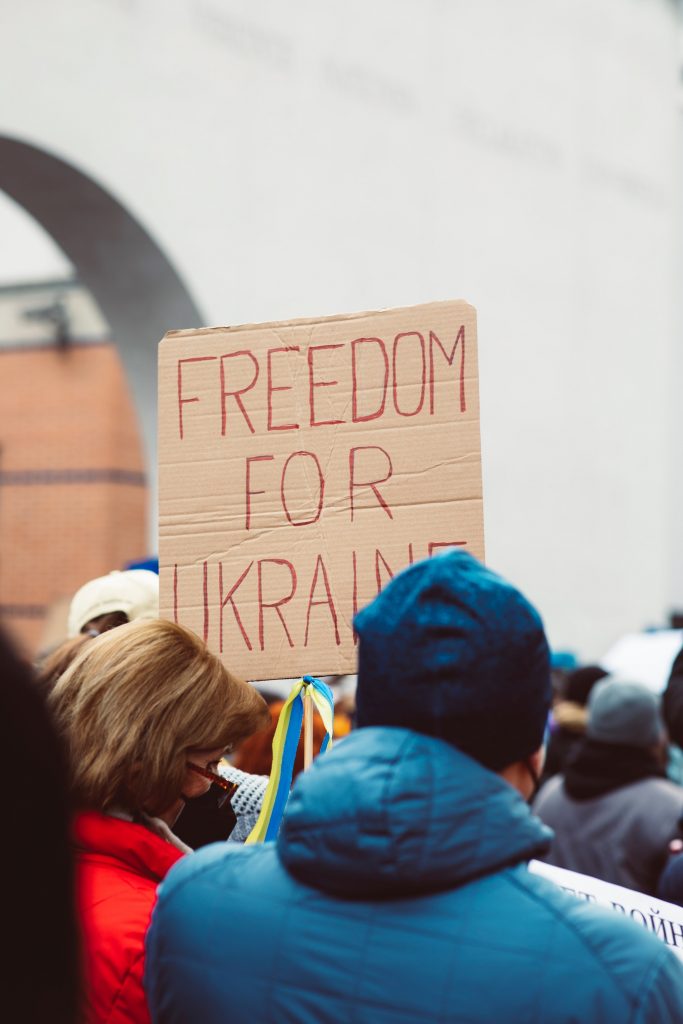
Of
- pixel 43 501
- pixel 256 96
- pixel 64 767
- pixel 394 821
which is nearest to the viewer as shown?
pixel 64 767

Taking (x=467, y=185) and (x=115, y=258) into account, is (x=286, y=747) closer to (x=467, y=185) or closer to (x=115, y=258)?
(x=115, y=258)

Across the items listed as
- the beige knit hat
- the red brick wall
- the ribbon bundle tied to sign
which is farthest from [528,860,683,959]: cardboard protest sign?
the red brick wall

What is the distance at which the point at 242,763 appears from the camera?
2.85m

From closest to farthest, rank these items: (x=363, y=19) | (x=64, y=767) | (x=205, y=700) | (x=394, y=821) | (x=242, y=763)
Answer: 1. (x=64, y=767)
2. (x=394, y=821)
3. (x=205, y=700)
4. (x=242, y=763)
5. (x=363, y=19)

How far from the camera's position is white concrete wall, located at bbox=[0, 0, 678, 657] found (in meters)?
5.44

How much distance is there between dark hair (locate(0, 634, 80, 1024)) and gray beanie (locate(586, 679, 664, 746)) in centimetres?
311

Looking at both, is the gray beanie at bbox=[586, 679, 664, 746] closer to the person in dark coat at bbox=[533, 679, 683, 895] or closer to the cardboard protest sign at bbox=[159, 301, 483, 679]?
the person in dark coat at bbox=[533, 679, 683, 895]

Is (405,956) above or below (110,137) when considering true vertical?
below

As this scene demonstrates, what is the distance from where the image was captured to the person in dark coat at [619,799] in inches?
136

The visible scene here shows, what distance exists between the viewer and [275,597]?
1866 millimetres

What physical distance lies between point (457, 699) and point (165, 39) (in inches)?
200

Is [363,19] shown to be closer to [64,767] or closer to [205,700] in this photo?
[205,700]

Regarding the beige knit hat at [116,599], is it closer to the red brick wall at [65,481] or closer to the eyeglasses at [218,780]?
the eyeglasses at [218,780]

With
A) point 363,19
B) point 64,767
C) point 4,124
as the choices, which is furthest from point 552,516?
point 64,767
